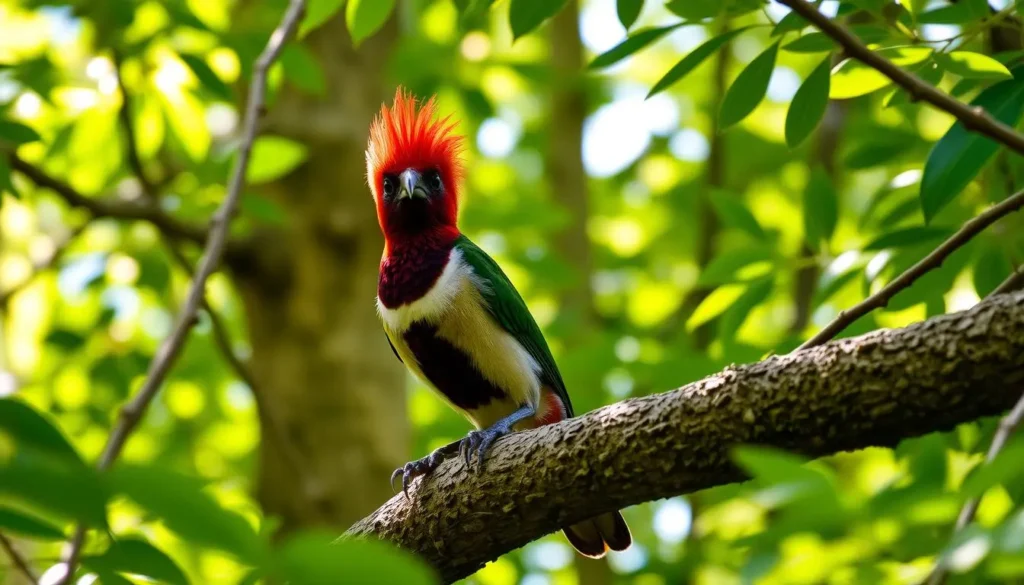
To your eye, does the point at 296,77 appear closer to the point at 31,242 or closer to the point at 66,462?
the point at 66,462

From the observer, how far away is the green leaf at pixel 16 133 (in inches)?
138

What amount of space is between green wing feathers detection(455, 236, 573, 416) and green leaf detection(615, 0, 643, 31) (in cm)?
175

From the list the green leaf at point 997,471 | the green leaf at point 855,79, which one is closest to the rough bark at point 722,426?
the green leaf at point 855,79

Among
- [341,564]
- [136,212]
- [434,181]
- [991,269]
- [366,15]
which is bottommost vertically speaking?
[341,564]

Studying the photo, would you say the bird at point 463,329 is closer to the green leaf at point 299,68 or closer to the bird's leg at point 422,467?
the bird's leg at point 422,467

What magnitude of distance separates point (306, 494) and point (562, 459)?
3371 mm

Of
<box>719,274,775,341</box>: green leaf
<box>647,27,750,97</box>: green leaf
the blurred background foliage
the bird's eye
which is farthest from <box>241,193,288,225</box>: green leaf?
<box>647,27,750,97</box>: green leaf

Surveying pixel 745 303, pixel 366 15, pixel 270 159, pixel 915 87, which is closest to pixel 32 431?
pixel 366 15

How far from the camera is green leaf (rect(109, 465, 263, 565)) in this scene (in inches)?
48.8

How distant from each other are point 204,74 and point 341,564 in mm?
3581

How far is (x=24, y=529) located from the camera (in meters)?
1.81

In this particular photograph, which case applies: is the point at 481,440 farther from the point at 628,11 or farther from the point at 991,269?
the point at 991,269

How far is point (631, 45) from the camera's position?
3002mm

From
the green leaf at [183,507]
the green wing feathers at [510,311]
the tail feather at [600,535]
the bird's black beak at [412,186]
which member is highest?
the bird's black beak at [412,186]
